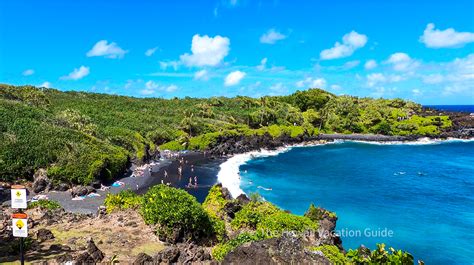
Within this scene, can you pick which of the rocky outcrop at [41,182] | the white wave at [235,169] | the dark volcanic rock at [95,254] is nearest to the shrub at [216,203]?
the white wave at [235,169]

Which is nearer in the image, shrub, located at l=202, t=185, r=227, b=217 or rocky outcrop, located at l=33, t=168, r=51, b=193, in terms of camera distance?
shrub, located at l=202, t=185, r=227, b=217

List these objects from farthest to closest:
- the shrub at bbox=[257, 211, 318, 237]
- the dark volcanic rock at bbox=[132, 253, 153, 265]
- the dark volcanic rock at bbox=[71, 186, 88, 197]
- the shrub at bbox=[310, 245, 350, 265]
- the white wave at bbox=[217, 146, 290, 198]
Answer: the white wave at bbox=[217, 146, 290, 198]
the dark volcanic rock at bbox=[71, 186, 88, 197]
the shrub at bbox=[257, 211, 318, 237]
the shrub at bbox=[310, 245, 350, 265]
the dark volcanic rock at bbox=[132, 253, 153, 265]

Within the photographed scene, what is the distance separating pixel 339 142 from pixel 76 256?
107 meters

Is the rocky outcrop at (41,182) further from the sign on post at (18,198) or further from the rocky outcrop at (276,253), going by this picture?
the rocky outcrop at (276,253)

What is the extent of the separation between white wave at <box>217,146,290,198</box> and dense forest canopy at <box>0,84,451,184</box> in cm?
1019

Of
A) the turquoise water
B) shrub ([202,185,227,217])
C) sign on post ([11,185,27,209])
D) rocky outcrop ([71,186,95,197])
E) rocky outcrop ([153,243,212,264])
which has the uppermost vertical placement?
sign on post ([11,185,27,209])

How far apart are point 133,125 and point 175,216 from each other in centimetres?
8292

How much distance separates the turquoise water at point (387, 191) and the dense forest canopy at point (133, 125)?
22422mm

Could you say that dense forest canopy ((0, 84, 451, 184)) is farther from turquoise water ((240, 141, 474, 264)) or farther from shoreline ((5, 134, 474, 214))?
turquoise water ((240, 141, 474, 264))

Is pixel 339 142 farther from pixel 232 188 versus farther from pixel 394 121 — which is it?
pixel 232 188

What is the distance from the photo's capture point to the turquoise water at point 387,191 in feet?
126

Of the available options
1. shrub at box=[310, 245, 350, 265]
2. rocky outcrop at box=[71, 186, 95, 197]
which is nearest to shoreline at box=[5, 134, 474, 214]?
rocky outcrop at box=[71, 186, 95, 197]

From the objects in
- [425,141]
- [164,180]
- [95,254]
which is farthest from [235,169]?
[425,141]

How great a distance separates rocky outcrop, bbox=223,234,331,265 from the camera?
33.7 ft
